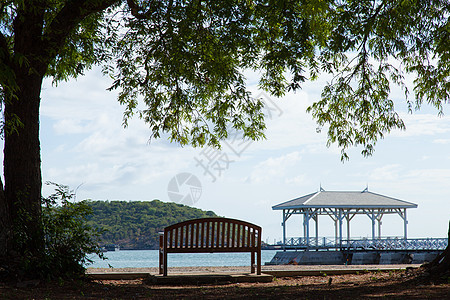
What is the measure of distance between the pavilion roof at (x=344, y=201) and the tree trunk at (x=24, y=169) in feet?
65.3

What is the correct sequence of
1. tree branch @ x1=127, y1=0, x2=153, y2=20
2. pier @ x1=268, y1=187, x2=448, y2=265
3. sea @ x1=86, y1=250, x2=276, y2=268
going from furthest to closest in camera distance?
sea @ x1=86, y1=250, x2=276, y2=268 < pier @ x1=268, y1=187, x2=448, y2=265 < tree branch @ x1=127, y1=0, x2=153, y2=20

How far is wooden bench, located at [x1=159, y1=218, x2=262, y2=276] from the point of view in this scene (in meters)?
7.41

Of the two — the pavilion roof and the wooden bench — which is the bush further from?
the pavilion roof

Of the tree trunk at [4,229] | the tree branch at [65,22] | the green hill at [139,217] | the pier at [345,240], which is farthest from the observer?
the green hill at [139,217]

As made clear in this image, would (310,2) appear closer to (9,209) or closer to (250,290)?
(250,290)

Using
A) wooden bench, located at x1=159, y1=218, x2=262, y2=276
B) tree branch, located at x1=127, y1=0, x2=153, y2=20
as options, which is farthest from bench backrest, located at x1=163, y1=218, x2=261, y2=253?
tree branch, located at x1=127, y1=0, x2=153, y2=20

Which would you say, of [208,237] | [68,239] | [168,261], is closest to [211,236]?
[208,237]

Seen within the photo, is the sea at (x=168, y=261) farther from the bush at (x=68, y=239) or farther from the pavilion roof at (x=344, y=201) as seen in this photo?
the bush at (x=68, y=239)

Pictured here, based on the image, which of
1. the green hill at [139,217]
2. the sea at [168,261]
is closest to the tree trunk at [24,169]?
the sea at [168,261]

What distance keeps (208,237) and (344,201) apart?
67.1 feet

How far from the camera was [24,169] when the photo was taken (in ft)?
22.6

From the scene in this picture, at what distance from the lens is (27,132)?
22.8 ft

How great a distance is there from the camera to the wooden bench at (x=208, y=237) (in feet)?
24.3

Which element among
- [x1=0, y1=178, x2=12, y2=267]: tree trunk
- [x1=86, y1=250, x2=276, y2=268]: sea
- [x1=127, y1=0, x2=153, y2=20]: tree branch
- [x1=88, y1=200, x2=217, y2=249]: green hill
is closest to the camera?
[x1=0, y1=178, x2=12, y2=267]: tree trunk
